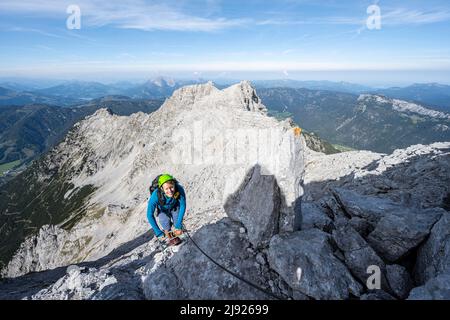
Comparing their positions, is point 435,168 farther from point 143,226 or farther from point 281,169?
point 143,226

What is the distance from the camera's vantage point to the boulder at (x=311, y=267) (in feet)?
35.7

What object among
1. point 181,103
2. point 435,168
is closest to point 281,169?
point 435,168

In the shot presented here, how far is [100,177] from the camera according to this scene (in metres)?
145

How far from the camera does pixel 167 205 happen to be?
1488 cm

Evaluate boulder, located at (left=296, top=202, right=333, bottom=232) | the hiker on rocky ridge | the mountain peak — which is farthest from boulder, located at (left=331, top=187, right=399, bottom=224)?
the mountain peak

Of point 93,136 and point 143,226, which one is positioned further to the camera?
point 93,136

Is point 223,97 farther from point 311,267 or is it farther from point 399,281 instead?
point 399,281

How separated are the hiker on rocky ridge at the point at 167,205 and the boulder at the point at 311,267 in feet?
17.6

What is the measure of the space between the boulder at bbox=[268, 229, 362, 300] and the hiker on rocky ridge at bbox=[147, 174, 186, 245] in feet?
17.6

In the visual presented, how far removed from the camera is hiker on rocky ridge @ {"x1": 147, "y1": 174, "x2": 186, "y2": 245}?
556 inches

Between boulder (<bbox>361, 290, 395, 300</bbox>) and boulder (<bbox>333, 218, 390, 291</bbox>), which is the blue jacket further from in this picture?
boulder (<bbox>361, 290, 395, 300</bbox>)

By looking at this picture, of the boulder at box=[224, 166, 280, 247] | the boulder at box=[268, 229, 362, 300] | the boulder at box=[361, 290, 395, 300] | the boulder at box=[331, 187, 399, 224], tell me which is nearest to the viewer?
the boulder at box=[361, 290, 395, 300]

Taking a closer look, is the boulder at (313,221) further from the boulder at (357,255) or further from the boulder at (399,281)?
the boulder at (399,281)
